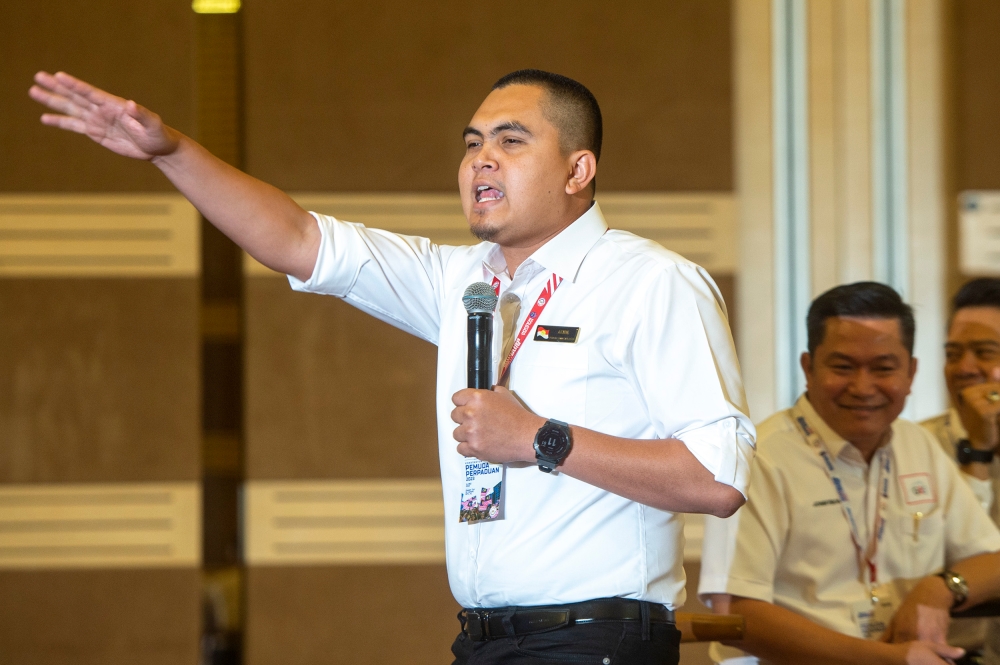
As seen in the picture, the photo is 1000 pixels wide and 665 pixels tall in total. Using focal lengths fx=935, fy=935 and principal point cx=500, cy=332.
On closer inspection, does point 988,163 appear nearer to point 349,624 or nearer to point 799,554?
point 799,554

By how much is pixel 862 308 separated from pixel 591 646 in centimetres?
143

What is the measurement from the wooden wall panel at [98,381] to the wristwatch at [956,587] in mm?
2930

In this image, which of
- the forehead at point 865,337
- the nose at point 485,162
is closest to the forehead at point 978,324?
the forehead at point 865,337

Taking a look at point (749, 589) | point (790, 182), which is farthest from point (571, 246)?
point (790, 182)

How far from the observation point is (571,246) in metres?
1.75

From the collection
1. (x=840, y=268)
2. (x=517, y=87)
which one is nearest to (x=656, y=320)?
(x=517, y=87)

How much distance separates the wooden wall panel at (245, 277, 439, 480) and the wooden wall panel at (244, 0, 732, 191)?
583 mm

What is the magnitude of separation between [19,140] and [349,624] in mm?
2529

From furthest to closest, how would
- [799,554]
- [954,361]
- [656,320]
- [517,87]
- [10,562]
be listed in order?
1. [10,562]
2. [954,361]
3. [799,554]
4. [517,87]
5. [656,320]

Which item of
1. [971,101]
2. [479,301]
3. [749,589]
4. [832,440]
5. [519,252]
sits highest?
[971,101]

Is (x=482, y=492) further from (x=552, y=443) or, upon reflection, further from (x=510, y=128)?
(x=510, y=128)

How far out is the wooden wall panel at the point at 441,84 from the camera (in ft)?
13.4

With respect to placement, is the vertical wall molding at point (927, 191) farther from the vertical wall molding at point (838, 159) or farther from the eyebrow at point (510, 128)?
the eyebrow at point (510, 128)

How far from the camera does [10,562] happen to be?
3986 millimetres
